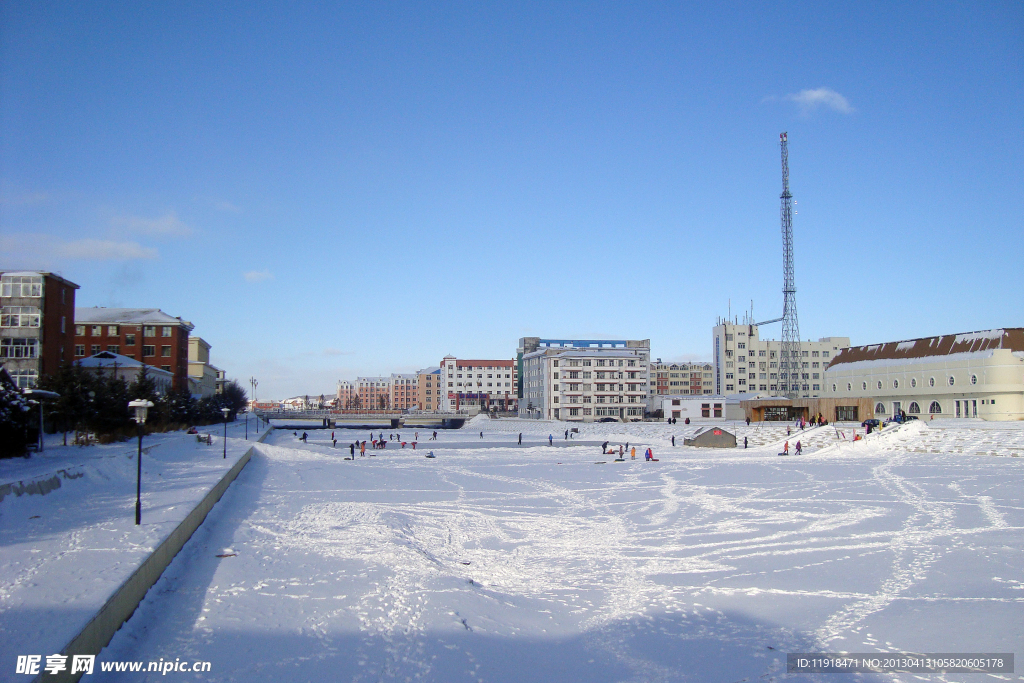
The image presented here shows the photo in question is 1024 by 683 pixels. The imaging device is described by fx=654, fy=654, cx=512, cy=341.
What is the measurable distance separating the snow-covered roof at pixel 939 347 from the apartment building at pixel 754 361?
108ft

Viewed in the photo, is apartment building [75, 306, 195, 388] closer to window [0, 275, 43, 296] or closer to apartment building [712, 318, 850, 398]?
window [0, 275, 43, 296]

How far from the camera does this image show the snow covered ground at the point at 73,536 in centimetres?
809

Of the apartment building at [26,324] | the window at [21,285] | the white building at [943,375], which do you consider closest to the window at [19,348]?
the apartment building at [26,324]

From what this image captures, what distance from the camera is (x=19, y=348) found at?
42125 millimetres

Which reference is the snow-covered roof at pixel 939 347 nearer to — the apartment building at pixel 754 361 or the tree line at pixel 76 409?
the apartment building at pixel 754 361

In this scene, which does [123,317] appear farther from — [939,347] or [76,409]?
[939,347]

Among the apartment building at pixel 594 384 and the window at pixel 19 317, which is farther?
the apartment building at pixel 594 384

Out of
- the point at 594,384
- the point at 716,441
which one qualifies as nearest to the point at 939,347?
the point at 716,441

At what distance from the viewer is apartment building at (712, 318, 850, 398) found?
372 ft

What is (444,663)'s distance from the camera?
9.58 meters

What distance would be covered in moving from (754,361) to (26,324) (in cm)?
10302

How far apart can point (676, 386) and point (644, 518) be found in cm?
14611

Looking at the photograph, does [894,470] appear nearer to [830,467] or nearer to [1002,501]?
[830,467]

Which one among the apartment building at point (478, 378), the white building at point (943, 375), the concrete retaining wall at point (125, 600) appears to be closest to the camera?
the concrete retaining wall at point (125, 600)
